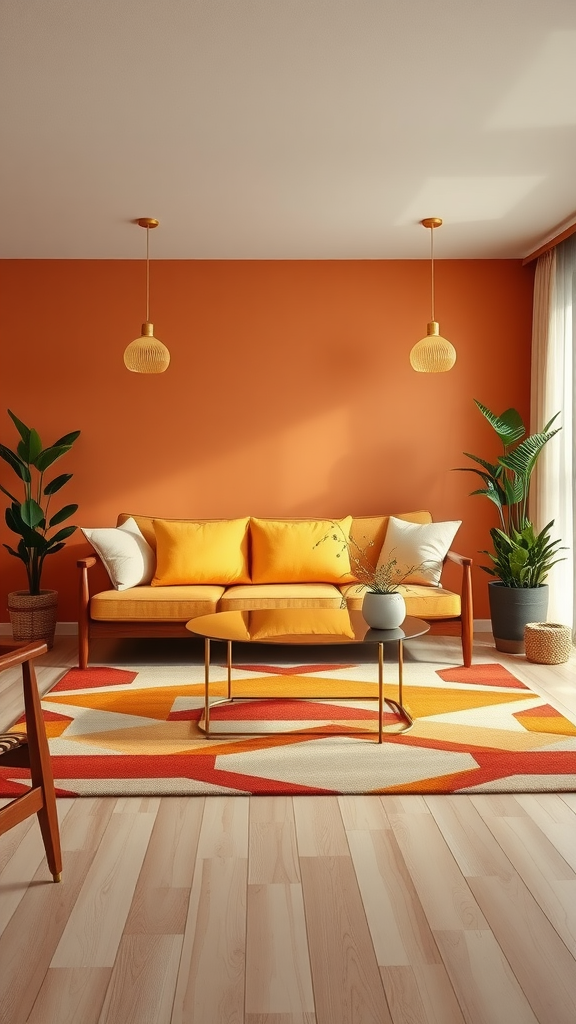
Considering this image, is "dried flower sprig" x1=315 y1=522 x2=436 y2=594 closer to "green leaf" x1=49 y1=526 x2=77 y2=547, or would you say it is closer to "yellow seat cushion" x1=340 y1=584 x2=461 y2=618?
"yellow seat cushion" x1=340 y1=584 x2=461 y2=618

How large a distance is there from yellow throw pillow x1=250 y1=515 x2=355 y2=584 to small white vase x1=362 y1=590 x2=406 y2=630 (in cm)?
162

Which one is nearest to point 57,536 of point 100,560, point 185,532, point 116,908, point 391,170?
point 100,560

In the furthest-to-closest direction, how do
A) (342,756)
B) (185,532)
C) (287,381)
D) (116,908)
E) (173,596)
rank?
(287,381) → (185,532) → (173,596) → (342,756) → (116,908)

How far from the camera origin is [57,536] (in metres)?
5.78

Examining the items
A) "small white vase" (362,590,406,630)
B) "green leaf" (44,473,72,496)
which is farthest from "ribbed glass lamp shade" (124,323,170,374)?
"small white vase" (362,590,406,630)

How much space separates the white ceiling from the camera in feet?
9.41

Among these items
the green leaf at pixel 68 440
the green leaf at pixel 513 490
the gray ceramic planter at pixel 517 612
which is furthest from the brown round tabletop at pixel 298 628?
the green leaf at pixel 68 440

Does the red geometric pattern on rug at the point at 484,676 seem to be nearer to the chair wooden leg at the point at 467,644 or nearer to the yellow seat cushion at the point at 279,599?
the chair wooden leg at the point at 467,644

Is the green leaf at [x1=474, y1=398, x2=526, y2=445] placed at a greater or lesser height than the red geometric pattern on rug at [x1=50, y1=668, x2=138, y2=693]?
greater

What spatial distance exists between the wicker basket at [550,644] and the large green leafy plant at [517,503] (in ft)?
1.42

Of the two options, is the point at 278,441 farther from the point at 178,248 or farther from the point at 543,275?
the point at 543,275

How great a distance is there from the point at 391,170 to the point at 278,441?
7.81 feet

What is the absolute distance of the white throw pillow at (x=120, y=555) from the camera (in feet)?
17.8

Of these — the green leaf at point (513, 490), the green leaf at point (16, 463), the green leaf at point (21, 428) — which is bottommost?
the green leaf at point (513, 490)
